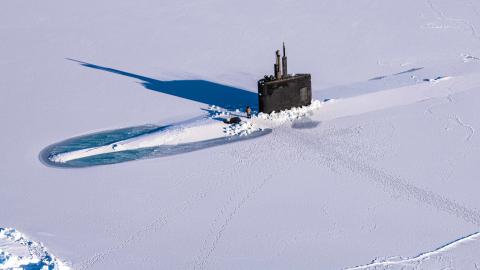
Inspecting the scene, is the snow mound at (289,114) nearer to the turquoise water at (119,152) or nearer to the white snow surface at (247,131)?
the white snow surface at (247,131)

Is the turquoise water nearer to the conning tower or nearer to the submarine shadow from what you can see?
the conning tower

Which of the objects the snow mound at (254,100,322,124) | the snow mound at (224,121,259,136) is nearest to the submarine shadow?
the snow mound at (254,100,322,124)

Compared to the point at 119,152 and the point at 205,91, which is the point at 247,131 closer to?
the point at 205,91

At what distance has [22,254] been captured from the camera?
963cm

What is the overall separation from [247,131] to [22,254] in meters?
4.57

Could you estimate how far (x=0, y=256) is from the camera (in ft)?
31.2

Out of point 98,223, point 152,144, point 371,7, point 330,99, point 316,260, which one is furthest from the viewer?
point 371,7

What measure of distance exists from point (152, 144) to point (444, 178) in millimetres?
4706

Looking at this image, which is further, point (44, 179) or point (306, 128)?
point (306, 128)

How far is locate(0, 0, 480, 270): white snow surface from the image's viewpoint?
386 inches

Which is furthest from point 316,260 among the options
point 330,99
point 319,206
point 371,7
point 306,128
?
point 371,7

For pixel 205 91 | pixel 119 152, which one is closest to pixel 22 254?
pixel 119 152

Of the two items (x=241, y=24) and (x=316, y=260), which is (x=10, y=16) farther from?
(x=316, y=260)

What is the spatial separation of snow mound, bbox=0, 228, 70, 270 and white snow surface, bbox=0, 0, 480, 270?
63 millimetres
